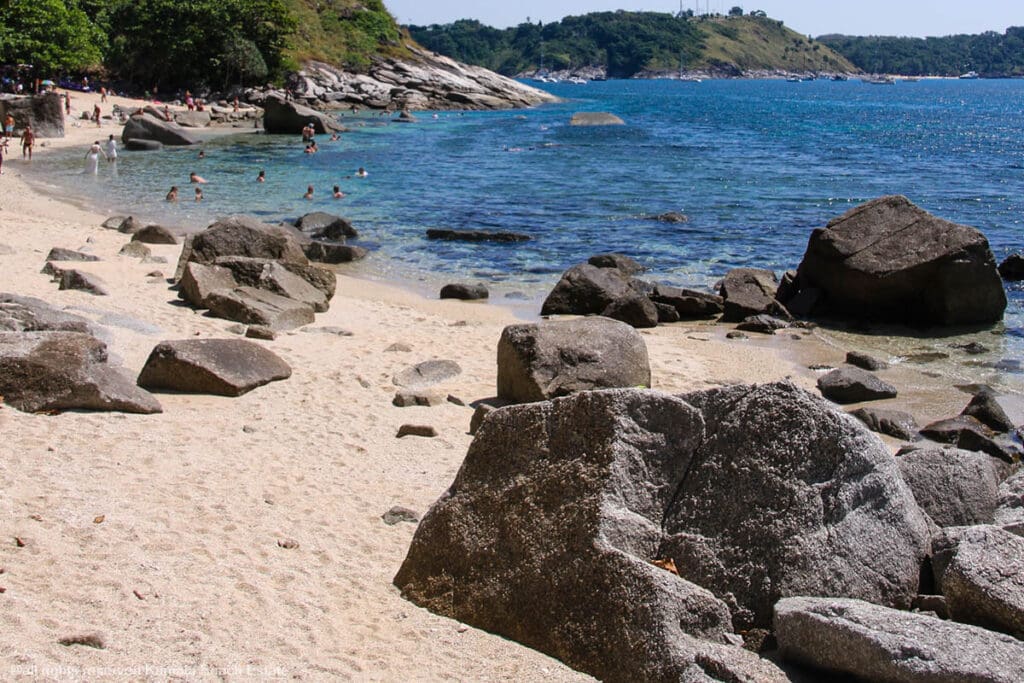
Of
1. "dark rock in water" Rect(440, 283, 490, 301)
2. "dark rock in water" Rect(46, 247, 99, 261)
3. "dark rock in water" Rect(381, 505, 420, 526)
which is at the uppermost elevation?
"dark rock in water" Rect(46, 247, 99, 261)

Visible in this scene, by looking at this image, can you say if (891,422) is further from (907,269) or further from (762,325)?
(907,269)

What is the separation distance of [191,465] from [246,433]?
1269mm

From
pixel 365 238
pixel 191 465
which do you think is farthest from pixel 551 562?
pixel 365 238

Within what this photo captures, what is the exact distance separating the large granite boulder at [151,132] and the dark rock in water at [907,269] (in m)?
38.8

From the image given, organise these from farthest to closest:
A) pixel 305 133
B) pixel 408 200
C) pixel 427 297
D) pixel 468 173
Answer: pixel 305 133, pixel 468 173, pixel 408 200, pixel 427 297

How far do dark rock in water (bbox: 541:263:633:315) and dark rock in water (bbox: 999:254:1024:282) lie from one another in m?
9.12

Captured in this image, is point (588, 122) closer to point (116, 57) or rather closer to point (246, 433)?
point (116, 57)

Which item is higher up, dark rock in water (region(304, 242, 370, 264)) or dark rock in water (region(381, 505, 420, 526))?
dark rock in water (region(381, 505, 420, 526))

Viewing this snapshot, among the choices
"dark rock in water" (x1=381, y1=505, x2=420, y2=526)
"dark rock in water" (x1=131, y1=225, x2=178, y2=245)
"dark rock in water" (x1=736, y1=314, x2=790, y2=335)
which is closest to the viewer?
"dark rock in water" (x1=381, y1=505, x2=420, y2=526)

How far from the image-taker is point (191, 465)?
28.6ft

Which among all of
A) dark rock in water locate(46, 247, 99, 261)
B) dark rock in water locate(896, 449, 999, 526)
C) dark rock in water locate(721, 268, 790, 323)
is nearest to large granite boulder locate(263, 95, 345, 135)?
dark rock in water locate(46, 247, 99, 261)

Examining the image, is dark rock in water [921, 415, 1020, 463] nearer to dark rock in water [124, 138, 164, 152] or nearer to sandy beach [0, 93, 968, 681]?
sandy beach [0, 93, 968, 681]

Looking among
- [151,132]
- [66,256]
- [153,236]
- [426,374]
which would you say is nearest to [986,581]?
[426,374]

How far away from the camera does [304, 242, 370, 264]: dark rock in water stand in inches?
896
